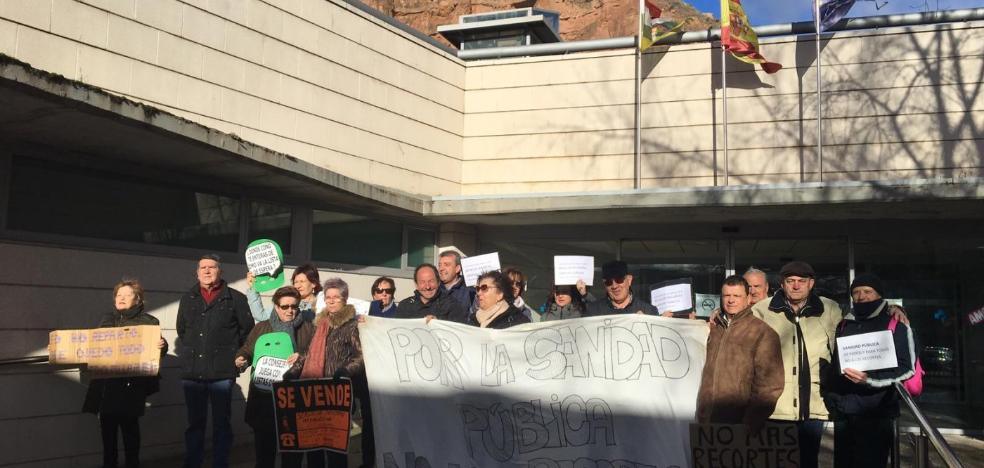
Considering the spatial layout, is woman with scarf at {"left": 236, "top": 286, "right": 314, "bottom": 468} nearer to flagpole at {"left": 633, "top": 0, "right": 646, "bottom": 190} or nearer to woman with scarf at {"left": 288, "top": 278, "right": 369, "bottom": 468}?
woman with scarf at {"left": 288, "top": 278, "right": 369, "bottom": 468}

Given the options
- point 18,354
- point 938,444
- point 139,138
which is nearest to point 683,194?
point 938,444

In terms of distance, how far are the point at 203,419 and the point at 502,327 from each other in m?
2.65

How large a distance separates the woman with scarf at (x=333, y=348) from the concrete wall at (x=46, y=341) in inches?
90.8

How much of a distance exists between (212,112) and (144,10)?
3.69ft

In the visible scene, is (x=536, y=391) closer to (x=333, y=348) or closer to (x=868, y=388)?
(x=333, y=348)

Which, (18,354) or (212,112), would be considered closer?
(18,354)

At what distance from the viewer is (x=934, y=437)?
433 cm

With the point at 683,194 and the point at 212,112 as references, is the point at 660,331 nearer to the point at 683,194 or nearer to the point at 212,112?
the point at 683,194

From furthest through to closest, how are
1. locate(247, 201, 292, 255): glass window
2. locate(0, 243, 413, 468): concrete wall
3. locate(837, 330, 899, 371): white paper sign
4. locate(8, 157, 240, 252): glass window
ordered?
locate(247, 201, 292, 255): glass window → locate(8, 157, 240, 252): glass window → locate(0, 243, 413, 468): concrete wall → locate(837, 330, 899, 371): white paper sign

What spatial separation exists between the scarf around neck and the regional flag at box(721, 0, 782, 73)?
5.72 m

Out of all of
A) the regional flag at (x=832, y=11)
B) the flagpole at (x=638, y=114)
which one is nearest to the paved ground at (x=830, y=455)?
the flagpole at (x=638, y=114)

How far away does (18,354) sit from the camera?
6.23 m

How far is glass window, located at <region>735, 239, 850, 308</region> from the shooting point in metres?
9.84

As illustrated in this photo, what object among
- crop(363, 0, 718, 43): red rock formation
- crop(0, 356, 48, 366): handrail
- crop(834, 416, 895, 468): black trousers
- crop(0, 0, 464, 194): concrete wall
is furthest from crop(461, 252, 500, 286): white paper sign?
crop(363, 0, 718, 43): red rock formation
